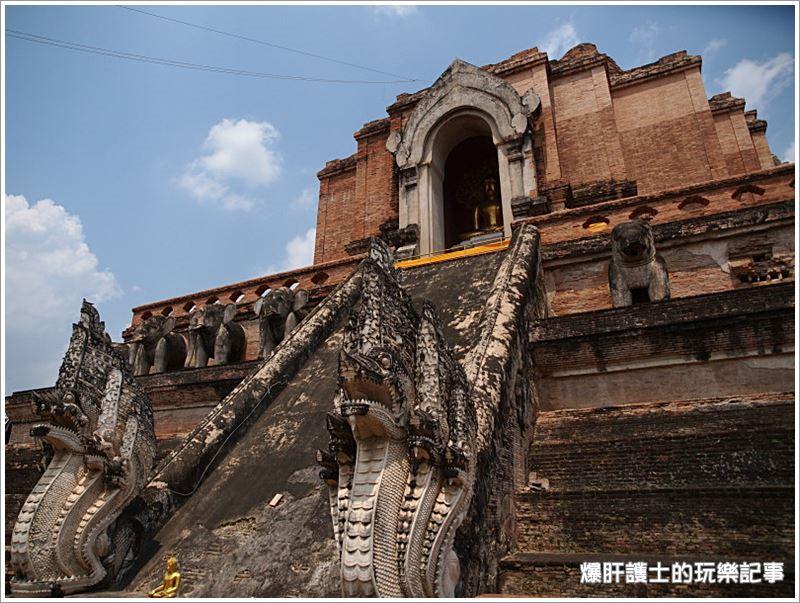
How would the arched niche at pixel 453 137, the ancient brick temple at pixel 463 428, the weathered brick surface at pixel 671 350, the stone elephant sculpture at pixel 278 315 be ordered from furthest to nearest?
1. the arched niche at pixel 453 137
2. the stone elephant sculpture at pixel 278 315
3. the weathered brick surface at pixel 671 350
4. the ancient brick temple at pixel 463 428

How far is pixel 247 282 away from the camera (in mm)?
13992

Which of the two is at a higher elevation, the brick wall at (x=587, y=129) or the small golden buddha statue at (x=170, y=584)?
the brick wall at (x=587, y=129)

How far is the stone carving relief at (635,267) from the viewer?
948 cm

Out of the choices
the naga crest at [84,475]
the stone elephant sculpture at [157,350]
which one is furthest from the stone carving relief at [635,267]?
the stone elephant sculpture at [157,350]

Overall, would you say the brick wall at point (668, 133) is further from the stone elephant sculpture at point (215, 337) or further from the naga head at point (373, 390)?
the naga head at point (373, 390)

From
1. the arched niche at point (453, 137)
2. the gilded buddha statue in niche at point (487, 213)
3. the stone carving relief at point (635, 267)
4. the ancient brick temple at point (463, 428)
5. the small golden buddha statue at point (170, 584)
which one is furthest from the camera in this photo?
the gilded buddha statue in niche at point (487, 213)

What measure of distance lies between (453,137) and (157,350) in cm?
1045

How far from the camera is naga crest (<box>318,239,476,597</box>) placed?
12.5 ft

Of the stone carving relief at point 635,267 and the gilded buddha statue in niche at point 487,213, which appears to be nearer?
the stone carving relief at point 635,267

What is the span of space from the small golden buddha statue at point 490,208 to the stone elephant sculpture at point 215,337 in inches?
356

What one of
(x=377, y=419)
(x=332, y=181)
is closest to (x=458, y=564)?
(x=377, y=419)

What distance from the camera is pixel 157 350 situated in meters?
13.0

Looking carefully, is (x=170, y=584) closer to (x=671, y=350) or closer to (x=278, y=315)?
(x=671, y=350)

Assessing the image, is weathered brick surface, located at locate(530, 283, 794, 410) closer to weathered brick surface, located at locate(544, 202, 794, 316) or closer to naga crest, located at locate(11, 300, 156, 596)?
weathered brick surface, located at locate(544, 202, 794, 316)
